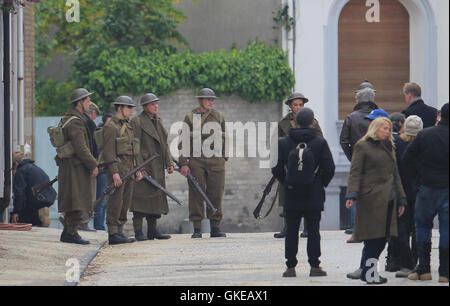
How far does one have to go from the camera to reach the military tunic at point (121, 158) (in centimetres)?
1580

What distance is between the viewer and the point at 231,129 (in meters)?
22.9

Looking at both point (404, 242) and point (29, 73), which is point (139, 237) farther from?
point (29, 73)

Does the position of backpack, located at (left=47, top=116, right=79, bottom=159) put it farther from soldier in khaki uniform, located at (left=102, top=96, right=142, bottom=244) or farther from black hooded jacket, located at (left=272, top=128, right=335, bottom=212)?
black hooded jacket, located at (left=272, top=128, right=335, bottom=212)

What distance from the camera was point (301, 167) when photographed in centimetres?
1173

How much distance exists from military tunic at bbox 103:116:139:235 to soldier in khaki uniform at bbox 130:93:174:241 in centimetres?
26

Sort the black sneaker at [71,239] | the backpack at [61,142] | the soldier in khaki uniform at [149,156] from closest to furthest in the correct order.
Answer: the backpack at [61,142]
the black sneaker at [71,239]
the soldier in khaki uniform at [149,156]

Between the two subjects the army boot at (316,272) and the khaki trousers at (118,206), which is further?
the khaki trousers at (118,206)

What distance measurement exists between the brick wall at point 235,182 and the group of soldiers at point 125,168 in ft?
18.8

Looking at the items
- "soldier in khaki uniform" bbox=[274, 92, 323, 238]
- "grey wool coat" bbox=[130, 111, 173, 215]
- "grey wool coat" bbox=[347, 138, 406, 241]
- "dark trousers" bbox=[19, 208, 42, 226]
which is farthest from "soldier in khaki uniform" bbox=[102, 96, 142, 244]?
"grey wool coat" bbox=[347, 138, 406, 241]

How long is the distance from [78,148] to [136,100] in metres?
7.70

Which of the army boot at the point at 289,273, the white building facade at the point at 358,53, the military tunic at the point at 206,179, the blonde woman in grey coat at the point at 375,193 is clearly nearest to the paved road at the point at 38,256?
the military tunic at the point at 206,179

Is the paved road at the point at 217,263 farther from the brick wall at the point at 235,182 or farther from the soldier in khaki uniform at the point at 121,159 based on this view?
the brick wall at the point at 235,182

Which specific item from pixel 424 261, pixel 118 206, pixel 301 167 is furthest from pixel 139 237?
pixel 424 261

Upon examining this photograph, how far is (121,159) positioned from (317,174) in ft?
15.7
